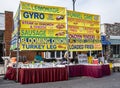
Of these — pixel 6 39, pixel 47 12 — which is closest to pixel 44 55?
pixel 6 39

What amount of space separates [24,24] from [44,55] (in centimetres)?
1477

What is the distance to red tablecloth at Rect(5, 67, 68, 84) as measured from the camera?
48.7 ft

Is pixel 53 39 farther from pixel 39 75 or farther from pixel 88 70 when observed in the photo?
pixel 88 70

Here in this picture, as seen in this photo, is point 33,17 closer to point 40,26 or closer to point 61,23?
point 40,26

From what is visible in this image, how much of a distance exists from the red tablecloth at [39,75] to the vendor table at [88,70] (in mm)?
1699

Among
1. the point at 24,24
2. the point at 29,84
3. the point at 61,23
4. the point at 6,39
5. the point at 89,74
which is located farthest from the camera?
the point at 6,39

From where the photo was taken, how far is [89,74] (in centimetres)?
1814

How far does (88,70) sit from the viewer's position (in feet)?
59.9

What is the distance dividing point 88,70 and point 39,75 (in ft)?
13.8

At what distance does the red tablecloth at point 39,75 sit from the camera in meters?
14.8

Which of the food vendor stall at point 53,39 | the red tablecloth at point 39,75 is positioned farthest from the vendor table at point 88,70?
the red tablecloth at point 39,75

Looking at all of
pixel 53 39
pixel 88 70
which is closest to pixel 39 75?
pixel 53 39

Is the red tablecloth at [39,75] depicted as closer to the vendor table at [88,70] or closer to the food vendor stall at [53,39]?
the food vendor stall at [53,39]

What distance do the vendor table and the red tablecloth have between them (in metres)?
1.70
